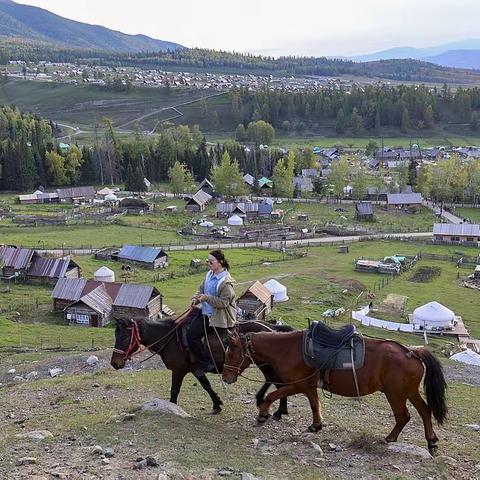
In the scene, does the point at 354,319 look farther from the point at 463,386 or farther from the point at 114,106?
the point at 114,106

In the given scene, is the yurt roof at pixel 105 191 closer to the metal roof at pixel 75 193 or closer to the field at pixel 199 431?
the metal roof at pixel 75 193

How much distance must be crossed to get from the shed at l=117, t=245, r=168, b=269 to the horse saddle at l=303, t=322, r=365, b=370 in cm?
3902

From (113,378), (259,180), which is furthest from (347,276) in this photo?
(259,180)

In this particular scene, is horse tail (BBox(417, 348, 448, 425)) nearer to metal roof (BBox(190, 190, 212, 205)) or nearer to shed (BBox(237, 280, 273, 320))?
shed (BBox(237, 280, 273, 320))

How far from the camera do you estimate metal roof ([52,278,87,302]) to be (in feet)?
122

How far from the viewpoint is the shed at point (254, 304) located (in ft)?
121

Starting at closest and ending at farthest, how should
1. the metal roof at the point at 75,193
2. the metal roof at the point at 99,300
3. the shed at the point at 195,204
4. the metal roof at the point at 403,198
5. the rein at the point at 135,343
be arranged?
the rein at the point at 135,343, the metal roof at the point at 99,300, the shed at the point at 195,204, the metal roof at the point at 403,198, the metal roof at the point at 75,193

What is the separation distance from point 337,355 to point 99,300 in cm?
2810

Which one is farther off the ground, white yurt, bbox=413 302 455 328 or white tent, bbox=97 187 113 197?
white yurt, bbox=413 302 455 328

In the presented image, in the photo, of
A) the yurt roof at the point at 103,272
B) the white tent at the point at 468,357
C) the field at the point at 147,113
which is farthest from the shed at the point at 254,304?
the field at the point at 147,113

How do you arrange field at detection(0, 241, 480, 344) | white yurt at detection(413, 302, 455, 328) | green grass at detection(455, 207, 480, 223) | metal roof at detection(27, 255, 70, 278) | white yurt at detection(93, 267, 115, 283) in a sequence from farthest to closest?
green grass at detection(455, 207, 480, 223) → white yurt at detection(93, 267, 115, 283) → metal roof at detection(27, 255, 70, 278) → field at detection(0, 241, 480, 344) → white yurt at detection(413, 302, 455, 328)

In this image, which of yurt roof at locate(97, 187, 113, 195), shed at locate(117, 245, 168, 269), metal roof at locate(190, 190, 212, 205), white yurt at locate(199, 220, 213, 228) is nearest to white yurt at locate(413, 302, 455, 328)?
shed at locate(117, 245, 168, 269)

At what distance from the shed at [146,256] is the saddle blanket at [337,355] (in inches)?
1538

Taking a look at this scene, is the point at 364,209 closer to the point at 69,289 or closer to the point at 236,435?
the point at 69,289
